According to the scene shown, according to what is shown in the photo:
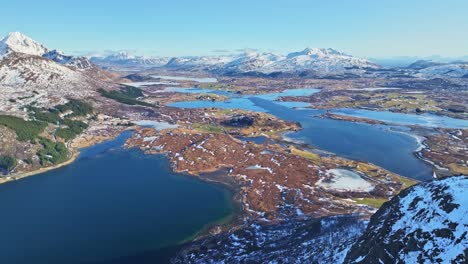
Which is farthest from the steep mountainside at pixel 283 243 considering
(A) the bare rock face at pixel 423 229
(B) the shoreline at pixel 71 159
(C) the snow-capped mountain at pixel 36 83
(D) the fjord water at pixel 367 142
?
(C) the snow-capped mountain at pixel 36 83

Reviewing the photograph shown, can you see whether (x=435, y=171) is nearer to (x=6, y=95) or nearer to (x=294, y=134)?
(x=294, y=134)

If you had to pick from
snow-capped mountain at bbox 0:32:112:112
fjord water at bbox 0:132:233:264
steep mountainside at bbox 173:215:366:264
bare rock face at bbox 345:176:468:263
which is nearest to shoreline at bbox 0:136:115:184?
fjord water at bbox 0:132:233:264

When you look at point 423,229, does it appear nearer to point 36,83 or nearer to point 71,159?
point 71,159

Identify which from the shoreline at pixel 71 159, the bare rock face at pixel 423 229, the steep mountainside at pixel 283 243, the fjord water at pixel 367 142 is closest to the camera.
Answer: the bare rock face at pixel 423 229

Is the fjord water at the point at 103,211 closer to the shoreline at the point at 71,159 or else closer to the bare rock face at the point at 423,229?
the shoreline at the point at 71,159

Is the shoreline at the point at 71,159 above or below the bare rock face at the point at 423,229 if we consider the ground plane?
below

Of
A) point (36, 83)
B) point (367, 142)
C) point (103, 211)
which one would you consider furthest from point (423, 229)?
point (36, 83)

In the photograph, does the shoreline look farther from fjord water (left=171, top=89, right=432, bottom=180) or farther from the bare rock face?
the bare rock face
